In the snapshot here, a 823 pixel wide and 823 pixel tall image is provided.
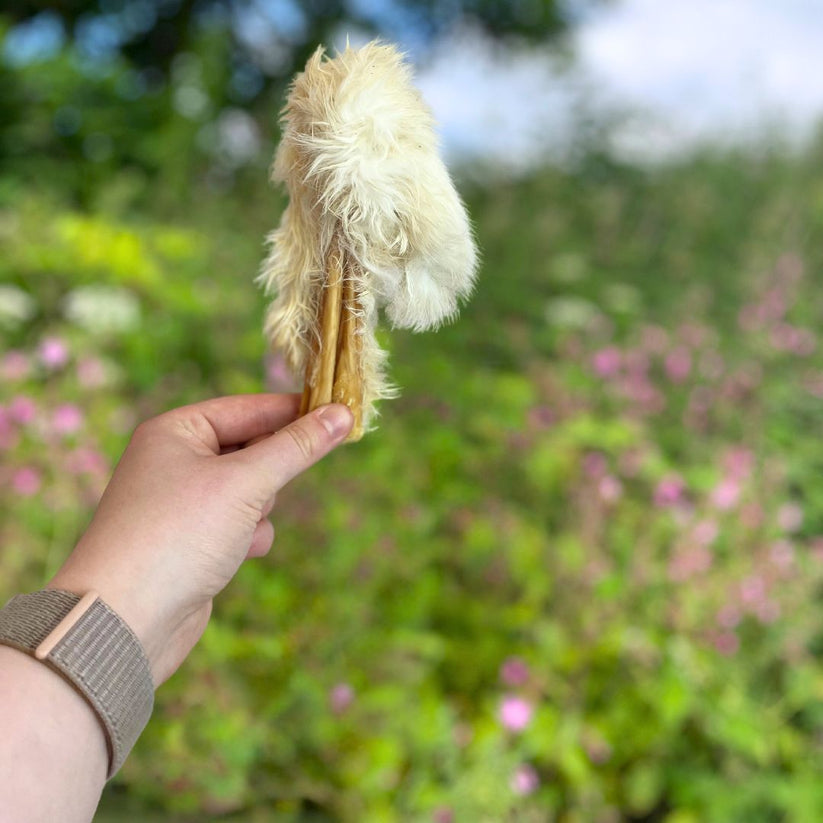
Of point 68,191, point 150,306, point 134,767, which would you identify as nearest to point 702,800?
point 134,767

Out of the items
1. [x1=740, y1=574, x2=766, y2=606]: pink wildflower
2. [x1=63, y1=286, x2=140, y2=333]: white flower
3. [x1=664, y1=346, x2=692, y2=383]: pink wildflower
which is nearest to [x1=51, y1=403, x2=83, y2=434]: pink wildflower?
[x1=63, y1=286, x2=140, y2=333]: white flower

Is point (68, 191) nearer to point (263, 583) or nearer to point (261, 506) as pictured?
point (263, 583)

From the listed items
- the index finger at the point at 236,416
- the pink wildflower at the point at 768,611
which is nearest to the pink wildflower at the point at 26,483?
the index finger at the point at 236,416

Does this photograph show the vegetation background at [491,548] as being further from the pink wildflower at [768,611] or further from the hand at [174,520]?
the hand at [174,520]

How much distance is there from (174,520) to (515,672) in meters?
1.20

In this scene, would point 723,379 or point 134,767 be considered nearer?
point 134,767

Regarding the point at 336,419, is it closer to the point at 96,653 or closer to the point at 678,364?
the point at 96,653

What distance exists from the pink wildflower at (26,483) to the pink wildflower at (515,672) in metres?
1.04

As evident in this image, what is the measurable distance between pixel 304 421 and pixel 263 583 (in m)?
1.02

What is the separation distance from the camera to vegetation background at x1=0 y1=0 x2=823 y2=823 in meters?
1.57

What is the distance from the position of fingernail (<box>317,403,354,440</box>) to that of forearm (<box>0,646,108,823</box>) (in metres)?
0.29

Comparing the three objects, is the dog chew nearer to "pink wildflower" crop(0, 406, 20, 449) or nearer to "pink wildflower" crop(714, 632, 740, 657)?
"pink wildflower" crop(0, 406, 20, 449)

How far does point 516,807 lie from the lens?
159 centimetres

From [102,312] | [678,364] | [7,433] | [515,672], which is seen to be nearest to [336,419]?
[515,672]
